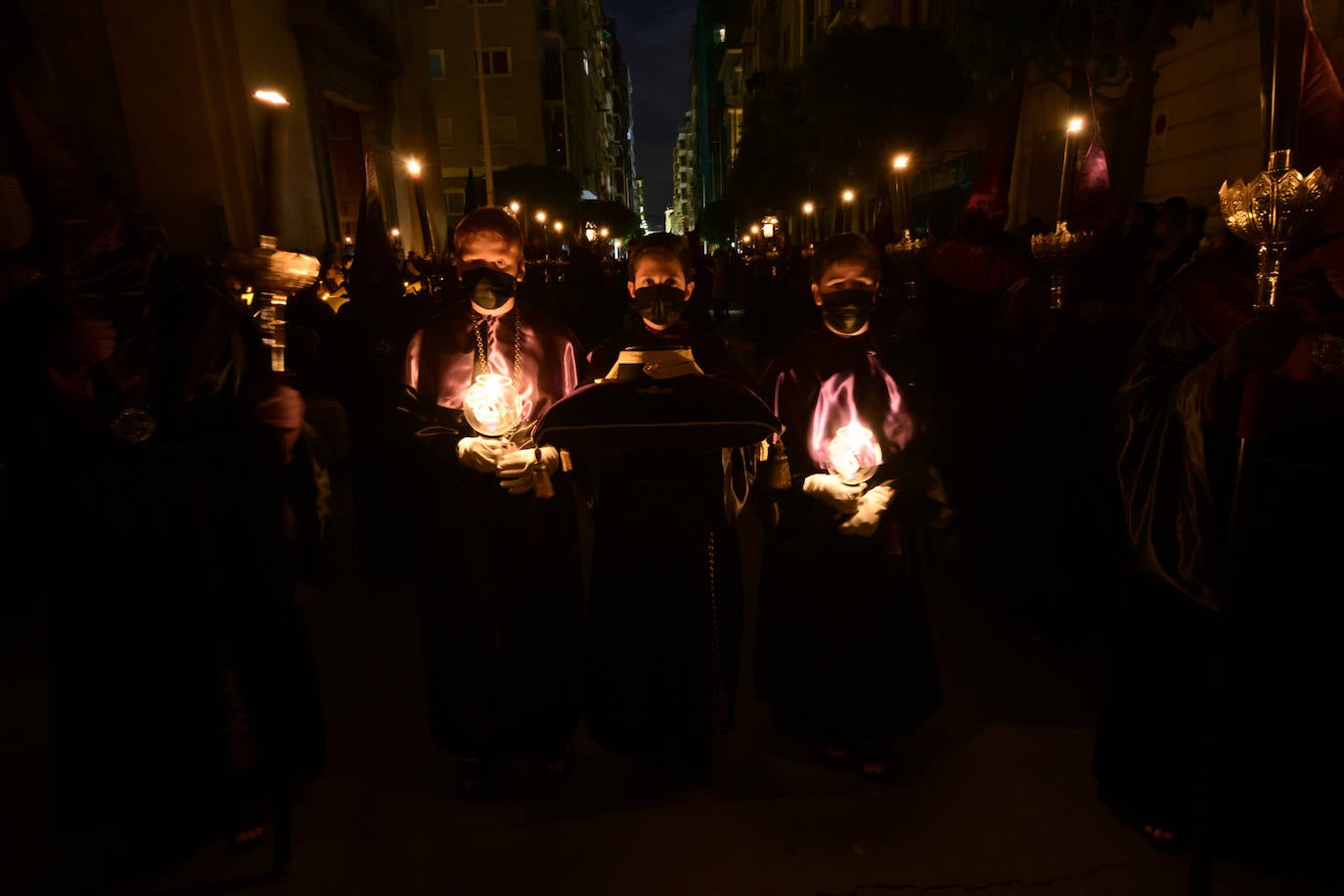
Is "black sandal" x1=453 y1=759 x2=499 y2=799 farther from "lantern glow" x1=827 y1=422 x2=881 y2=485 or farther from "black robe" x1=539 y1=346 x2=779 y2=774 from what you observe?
"lantern glow" x1=827 y1=422 x2=881 y2=485

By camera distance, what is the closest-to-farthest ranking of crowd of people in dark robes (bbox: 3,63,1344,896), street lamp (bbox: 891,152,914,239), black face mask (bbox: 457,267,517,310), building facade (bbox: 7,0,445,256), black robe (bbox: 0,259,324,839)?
crowd of people in dark robes (bbox: 3,63,1344,896)
black robe (bbox: 0,259,324,839)
black face mask (bbox: 457,267,517,310)
street lamp (bbox: 891,152,914,239)
building facade (bbox: 7,0,445,256)

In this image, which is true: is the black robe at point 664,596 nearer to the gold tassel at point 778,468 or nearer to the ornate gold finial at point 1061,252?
the gold tassel at point 778,468

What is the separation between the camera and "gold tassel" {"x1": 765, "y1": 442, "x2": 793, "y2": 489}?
289 cm

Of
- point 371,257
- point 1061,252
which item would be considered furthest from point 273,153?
point 371,257

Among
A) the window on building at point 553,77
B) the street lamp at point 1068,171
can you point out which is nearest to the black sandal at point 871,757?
the street lamp at point 1068,171

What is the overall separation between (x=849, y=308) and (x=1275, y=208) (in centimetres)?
130

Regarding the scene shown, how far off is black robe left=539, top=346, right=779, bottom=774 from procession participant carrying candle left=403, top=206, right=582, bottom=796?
0.18m

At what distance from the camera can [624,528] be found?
291cm

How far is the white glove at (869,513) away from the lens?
2.82 metres

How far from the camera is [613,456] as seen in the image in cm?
292

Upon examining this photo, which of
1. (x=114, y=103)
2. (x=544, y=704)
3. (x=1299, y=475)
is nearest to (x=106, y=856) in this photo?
(x=544, y=704)

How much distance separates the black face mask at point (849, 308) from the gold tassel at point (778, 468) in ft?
1.67

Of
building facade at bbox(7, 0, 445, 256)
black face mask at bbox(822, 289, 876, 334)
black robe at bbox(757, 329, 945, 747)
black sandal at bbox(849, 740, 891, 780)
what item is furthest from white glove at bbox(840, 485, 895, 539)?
building facade at bbox(7, 0, 445, 256)

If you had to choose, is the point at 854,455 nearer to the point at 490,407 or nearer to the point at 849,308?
the point at 849,308
